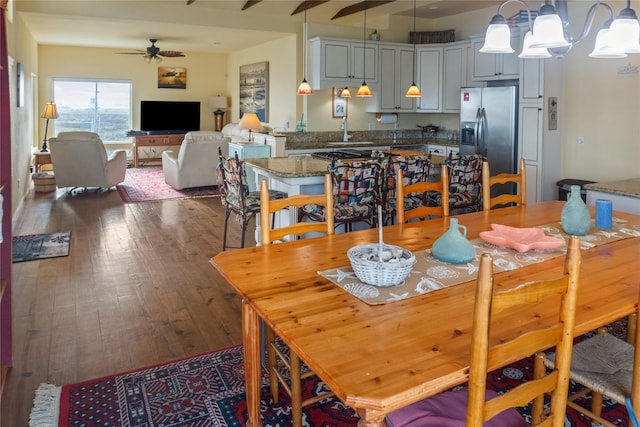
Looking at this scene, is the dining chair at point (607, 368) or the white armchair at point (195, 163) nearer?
the dining chair at point (607, 368)

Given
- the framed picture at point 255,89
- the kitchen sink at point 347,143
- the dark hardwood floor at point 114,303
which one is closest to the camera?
the dark hardwood floor at point 114,303

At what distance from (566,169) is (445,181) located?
3.88 metres

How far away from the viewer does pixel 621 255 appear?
2164 mm

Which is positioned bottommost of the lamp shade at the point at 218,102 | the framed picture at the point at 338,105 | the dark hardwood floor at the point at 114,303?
the dark hardwood floor at the point at 114,303

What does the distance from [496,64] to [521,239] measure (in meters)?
4.84

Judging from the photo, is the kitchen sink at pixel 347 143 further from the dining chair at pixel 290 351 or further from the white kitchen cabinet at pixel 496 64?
the dining chair at pixel 290 351

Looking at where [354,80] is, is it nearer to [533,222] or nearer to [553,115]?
[553,115]

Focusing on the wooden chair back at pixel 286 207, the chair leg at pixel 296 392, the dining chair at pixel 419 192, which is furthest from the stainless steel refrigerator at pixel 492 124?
the chair leg at pixel 296 392

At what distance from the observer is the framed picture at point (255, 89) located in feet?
31.5

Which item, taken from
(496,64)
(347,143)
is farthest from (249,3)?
(496,64)

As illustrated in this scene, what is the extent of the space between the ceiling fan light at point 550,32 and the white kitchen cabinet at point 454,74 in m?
5.31

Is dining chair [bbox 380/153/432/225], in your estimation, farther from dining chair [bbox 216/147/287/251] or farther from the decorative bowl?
the decorative bowl

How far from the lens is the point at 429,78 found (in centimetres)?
779

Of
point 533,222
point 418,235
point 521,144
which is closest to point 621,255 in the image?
point 533,222
